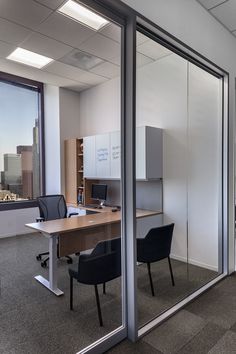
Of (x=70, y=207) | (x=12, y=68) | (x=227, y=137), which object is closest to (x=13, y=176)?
(x=70, y=207)

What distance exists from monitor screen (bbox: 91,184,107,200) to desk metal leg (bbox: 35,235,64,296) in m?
0.73

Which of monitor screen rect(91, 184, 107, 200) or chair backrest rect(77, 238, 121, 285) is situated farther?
monitor screen rect(91, 184, 107, 200)

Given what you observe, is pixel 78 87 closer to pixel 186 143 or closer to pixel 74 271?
pixel 186 143

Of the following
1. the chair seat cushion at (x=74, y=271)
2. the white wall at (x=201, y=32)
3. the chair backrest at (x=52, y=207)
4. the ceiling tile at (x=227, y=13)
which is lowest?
the chair seat cushion at (x=74, y=271)

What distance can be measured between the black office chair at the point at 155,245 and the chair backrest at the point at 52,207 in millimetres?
1044

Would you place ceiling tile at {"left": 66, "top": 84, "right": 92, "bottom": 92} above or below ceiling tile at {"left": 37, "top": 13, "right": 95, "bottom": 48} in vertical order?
below

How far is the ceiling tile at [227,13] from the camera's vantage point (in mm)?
2722

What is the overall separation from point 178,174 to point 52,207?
160 centimetres

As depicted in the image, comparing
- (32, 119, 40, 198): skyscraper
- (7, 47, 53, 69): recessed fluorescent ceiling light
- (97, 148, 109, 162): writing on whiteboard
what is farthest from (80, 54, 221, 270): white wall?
(7, 47, 53, 69): recessed fluorescent ceiling light

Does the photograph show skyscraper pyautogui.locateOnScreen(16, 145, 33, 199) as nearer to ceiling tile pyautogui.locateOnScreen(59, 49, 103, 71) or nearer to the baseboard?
ceiling tile pyautogui.locateOnScreen(59, 49, 103, 71)

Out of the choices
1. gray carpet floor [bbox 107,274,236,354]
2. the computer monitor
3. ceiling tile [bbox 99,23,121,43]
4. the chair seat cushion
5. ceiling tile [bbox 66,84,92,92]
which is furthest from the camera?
ceiling tile [bbox 66,84,92,92]

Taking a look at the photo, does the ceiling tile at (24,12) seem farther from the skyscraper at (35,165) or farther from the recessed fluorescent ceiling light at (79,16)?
the skyscraper at (35,165)

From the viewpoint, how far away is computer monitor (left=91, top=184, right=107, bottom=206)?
2.94 meters

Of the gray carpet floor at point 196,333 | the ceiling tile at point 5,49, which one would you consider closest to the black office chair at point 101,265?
the gray carpet floor at point 196,333
